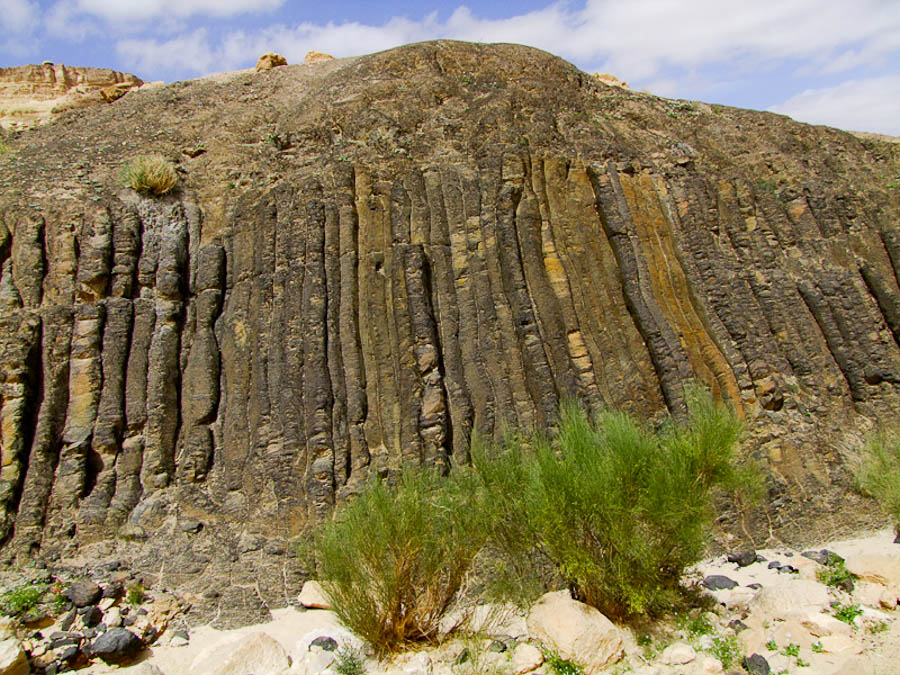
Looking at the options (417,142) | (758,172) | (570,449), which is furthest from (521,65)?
(570,449)

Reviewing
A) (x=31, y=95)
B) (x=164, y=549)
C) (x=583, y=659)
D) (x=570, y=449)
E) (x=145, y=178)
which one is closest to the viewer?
(x=583, y=659)

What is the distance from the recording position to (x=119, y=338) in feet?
36.4

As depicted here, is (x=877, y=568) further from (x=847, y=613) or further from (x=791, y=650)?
(x=791, y=650)

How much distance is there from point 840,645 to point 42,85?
25188 millimetres

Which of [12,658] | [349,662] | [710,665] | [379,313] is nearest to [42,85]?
[379,313]

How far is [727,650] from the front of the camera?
7535 mm

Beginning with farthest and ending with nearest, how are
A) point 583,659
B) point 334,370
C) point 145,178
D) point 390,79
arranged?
point 390,79 → point 145,178 → point 334,370 → point 583,659

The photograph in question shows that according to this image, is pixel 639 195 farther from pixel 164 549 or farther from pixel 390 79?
pixel 164 549

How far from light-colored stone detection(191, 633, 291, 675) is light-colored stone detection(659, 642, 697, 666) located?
4303mm

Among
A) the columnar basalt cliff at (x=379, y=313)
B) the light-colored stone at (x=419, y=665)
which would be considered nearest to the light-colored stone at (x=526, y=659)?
the light-colored stone at (x=419, y=665)

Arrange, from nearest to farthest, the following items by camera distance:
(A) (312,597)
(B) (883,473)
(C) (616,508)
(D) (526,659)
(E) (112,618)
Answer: (D) (526,659) < (C) (616,508) < (E) (112,618) < (A) (312,597) < (B) (883,473)

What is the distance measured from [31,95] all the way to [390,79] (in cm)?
1322

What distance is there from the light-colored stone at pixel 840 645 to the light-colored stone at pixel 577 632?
2215 millimetres

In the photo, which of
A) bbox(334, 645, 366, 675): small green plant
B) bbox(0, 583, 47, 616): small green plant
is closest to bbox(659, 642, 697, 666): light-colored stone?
bbox(334, 645, 366, 675): small green plant
